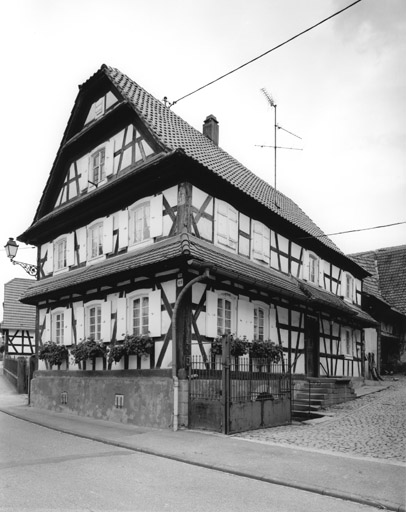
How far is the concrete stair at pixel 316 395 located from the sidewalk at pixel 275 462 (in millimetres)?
4426

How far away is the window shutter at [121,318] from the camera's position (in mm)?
14273

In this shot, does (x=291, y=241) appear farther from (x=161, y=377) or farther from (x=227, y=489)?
(x=227, y=489)

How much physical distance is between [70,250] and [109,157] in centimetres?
374

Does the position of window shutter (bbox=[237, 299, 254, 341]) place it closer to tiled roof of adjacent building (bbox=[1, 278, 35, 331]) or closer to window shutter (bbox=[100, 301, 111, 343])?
window shutter (bbox=[100, 301, 111, 343])

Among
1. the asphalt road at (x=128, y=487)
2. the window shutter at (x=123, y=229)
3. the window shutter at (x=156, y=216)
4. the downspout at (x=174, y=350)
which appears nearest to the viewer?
the asphalt road at (x=128, y=487)

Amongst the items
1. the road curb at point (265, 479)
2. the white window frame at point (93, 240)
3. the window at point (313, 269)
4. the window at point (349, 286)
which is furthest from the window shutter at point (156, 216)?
the window at point (349, 286)

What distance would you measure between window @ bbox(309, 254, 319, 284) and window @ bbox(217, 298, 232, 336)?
24.2 ft

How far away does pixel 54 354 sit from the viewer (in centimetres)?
1691

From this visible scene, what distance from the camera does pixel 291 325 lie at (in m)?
17.6

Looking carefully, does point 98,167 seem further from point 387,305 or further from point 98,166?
point 387,305

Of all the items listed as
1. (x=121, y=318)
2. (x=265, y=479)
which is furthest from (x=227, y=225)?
(x=265, y=479)

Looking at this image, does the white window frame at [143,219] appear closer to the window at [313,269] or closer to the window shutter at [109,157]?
the window shutter at [109,157]

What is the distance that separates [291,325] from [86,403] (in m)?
7.17

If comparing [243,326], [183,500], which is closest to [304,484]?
[183,500]
